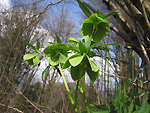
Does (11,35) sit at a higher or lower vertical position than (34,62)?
higher

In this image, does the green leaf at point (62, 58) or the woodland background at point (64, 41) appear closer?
the green leaf at point (62, 58)

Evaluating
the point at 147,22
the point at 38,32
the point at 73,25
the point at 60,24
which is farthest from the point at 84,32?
the point at 38,32

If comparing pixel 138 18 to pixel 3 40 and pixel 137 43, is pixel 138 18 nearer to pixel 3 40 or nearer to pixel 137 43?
pixel 137 43

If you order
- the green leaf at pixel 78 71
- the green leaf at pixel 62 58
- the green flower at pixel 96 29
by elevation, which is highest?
the green flower at pixel 96 29

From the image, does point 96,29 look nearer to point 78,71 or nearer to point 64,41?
point 78,71

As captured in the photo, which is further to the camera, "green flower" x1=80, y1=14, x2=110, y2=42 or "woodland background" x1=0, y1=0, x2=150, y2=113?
"woodland background" x1=0, y1=0, x2=150, y2=113

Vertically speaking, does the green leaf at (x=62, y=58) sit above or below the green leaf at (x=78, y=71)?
above
